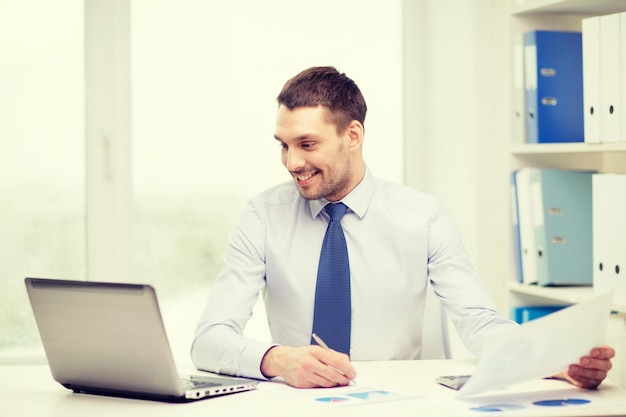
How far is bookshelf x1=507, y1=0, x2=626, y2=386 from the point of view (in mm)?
2742

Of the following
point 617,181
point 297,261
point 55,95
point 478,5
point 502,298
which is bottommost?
point 502,298

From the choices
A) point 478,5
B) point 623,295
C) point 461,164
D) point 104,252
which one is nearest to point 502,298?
point 461,164

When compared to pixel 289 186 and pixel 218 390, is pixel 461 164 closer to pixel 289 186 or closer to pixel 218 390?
pixel 289 186

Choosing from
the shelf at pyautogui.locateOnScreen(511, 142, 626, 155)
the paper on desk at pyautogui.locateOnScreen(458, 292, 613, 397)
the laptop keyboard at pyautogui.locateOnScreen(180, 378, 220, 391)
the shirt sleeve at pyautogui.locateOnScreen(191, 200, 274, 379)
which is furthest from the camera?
the shelf at pyautogui.locateOnScreen(511, 142, 626, 155)

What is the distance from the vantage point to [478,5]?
3.30 m

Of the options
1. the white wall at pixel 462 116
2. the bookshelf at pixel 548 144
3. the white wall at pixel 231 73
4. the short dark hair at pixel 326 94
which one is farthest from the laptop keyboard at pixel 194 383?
the white wall at pixel 231 73

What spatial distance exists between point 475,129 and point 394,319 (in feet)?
4.13

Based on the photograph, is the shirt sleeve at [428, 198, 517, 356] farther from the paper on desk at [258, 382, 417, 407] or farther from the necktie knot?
the paper on desk at [258, 382, 417, 407]

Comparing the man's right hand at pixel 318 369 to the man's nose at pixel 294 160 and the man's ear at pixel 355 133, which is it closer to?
the man's nose at pixel 294 160

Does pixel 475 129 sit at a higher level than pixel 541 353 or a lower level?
higher

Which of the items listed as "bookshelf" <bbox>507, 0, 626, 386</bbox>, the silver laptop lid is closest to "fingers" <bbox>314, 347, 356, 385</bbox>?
the silver laptop lid

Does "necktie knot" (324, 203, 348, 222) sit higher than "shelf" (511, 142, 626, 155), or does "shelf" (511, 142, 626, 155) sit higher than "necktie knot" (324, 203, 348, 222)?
"shelf" (511, 142, 626, 155)

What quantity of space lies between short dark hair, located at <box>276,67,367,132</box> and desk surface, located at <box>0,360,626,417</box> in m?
0.71

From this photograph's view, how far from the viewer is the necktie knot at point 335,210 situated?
2.29 meters
